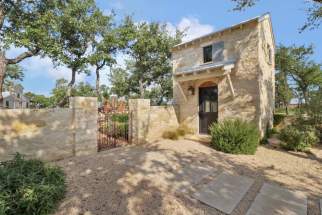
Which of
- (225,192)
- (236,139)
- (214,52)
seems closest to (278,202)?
(225,192)

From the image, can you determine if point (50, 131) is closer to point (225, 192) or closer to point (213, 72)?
point (225, 192)

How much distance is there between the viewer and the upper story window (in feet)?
32.7

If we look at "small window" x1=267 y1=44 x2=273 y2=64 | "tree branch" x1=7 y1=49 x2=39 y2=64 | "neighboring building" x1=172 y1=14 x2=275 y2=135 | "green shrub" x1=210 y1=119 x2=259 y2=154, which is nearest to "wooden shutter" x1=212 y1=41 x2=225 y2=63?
"neighboring building" x1=172 y1=14 x2=275 y2=135

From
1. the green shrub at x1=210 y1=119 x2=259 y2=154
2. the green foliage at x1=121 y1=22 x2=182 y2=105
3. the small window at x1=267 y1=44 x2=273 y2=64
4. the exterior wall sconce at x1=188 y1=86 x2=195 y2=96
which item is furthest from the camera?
the green foliage at x1=121 y1=22 x2=182 y2=105

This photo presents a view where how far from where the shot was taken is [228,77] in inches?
357

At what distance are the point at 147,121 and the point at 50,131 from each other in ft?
13.2

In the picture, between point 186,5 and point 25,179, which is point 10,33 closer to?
point 186,5

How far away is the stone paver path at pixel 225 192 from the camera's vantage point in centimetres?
345

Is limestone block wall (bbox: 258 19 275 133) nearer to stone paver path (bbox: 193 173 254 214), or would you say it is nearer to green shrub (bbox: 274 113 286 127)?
green shrub (bbox: 274 113 286 127)

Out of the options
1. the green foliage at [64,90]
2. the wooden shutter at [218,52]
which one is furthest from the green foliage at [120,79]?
the green foliage at [64,90]

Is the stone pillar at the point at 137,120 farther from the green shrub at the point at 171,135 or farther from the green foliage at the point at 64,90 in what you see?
the green foliage at the point at 64,90

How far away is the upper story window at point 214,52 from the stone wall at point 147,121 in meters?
3.58

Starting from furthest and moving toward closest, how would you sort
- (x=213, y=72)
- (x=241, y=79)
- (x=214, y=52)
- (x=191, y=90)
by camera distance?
(x=191, y=90) < (x=214, y=52) < (x=213, y=72) < (x=241, y=79)

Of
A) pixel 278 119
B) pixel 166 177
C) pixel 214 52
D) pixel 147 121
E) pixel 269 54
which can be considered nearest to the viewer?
pixel 166 177
